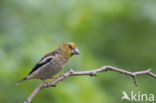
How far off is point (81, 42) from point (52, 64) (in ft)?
6.18

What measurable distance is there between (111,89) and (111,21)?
61.3 inches

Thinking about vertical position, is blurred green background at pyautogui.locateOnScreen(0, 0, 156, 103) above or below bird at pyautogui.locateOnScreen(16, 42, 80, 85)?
Result: above

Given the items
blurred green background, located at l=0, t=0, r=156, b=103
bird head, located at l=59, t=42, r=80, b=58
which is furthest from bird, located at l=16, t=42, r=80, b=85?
blurred green background, located at l=0, t=0, r=156, b=103

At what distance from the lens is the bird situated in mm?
4703

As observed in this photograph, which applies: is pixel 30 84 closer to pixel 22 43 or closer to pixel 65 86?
pixel 65 86

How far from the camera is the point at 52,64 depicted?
4816 millimetres

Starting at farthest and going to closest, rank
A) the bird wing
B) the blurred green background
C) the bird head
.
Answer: the blurred green background → the bird wing → the bird head

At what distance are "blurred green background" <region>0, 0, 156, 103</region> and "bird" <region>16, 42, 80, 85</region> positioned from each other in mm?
383

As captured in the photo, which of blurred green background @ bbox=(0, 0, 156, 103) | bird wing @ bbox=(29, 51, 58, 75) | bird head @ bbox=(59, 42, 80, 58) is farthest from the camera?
blurred green background @ bbox=(0, 0, 156, 103)

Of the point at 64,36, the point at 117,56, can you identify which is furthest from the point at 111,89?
the point at 64,36

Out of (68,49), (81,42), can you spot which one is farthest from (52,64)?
(81,42)

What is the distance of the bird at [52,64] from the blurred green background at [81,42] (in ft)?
1.26

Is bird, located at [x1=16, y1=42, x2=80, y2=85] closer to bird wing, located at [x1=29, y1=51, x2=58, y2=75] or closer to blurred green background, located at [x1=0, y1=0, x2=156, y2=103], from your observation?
bird wing, located at [x1=29, y1=51, x2=58, y2=75]

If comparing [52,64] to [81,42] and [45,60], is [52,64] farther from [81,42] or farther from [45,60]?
[81,42]
